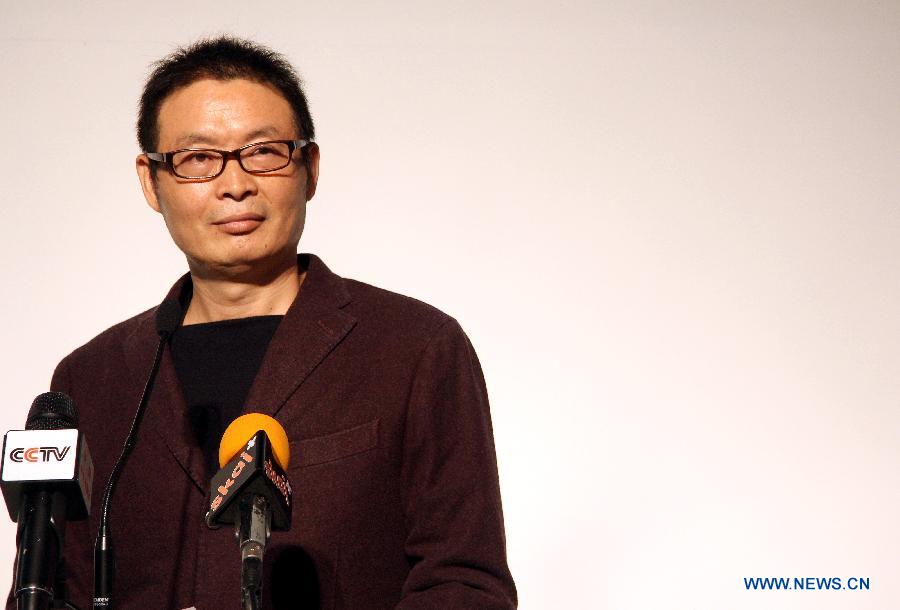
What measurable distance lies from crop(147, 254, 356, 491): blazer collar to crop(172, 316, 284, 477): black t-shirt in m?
0.03

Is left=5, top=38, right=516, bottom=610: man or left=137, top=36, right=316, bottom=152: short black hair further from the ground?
left=137, top=36, right=316, bottom=152: short black hair

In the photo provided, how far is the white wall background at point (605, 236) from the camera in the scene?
2.75 m

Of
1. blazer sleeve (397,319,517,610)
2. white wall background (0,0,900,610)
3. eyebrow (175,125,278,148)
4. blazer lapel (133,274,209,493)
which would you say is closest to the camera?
blazer sleeve (397,319,517,610)

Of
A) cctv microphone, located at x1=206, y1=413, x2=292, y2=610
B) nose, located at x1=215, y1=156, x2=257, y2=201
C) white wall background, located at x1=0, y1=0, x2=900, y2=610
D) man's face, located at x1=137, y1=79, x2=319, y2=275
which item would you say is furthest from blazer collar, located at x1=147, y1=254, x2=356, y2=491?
white wall background, located at x1=0, y1=0, x2=900, y2=610

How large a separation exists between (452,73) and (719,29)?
2.39 feet

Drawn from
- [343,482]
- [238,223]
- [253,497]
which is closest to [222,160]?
[238,223]

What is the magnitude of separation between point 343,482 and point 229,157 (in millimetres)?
628

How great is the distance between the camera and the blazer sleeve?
1.76 meters

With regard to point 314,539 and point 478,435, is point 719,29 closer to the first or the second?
point 478,435

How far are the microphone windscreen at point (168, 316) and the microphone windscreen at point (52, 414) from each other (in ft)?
2.15

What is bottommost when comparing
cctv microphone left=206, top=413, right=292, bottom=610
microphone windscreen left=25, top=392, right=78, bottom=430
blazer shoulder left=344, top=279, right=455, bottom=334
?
cctv microphone left=206, top=413, right=292, bottom=610

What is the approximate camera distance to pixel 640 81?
2.93 m

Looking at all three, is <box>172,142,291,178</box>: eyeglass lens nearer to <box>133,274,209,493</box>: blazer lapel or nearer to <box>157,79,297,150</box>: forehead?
<box>157,79,297,150</box>: forehead

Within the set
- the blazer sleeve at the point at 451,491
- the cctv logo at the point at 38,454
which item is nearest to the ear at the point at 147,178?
the blazer sleeve at the point at 451,491
